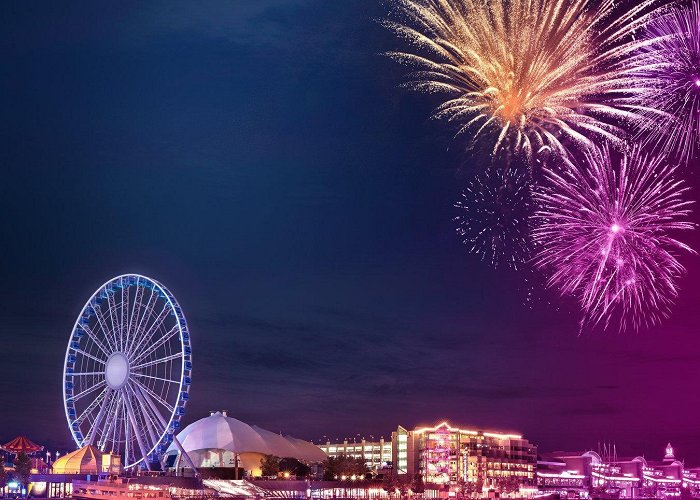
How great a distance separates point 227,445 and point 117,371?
212 feet

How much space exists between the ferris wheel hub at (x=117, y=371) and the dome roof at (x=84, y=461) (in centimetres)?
931

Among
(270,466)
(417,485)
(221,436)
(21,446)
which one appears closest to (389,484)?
(417,485)

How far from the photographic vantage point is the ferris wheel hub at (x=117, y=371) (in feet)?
319

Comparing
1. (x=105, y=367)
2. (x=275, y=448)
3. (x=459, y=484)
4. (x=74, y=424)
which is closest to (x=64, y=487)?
(x=74, y=424)

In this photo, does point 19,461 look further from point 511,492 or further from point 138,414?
point 511,492

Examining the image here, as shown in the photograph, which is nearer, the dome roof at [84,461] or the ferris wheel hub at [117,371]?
the ferris wheel hub at [117,371]

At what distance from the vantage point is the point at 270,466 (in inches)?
6088

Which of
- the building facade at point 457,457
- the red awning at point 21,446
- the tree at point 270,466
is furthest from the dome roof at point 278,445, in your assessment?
the red awning at point 21,446

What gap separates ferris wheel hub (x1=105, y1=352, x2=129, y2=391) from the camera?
9731 cm

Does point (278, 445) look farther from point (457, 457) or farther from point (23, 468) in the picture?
point (23, 468)

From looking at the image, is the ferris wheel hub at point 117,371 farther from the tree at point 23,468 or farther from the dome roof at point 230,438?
the dome roof at point 230,438

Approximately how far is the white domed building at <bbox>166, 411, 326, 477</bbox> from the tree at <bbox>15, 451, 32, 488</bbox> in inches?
1376

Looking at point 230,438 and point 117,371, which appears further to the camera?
point 230,438

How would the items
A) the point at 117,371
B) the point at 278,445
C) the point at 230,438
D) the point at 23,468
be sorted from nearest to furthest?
the point at 117,371
the point at 23,468
the point at 230,438
the point at 278,445
